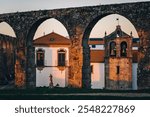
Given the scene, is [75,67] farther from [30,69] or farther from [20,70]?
[20,70]

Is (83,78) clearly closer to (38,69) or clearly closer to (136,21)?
(136,21)

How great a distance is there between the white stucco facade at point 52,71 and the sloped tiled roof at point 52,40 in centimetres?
52

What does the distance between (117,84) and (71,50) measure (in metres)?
14.2

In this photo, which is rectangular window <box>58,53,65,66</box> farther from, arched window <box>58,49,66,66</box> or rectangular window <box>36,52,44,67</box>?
rectangular window <box>36,52,44,67</box>

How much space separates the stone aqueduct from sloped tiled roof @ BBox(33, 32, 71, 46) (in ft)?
32.5

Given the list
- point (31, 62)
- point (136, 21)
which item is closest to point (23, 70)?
point (31, 62)

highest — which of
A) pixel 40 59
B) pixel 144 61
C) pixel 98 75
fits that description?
pixel 40 59

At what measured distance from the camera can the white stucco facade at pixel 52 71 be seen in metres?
32.4

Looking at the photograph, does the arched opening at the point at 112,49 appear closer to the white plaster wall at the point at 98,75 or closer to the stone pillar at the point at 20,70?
the white plaster wall at the point at 98,75

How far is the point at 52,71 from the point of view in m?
32.7

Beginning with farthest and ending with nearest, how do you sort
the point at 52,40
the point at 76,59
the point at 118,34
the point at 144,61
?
the point at 118,34 < the point at 52,40 < the point at 76,59 < the point at 144,61

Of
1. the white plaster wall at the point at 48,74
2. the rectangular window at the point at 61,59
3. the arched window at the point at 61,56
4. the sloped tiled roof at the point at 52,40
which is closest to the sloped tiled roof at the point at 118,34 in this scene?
the sloped tiled roof at the point at 52,40

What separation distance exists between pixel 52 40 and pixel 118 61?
275 inches

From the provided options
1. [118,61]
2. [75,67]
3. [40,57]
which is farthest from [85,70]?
[118,61]
